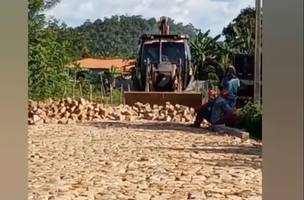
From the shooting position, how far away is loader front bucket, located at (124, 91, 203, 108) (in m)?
7.78

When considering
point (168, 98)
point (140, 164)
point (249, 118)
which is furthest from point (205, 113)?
point (140, 164)

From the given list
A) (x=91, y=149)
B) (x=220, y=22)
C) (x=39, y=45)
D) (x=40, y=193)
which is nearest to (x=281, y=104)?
(x=40, y=193)

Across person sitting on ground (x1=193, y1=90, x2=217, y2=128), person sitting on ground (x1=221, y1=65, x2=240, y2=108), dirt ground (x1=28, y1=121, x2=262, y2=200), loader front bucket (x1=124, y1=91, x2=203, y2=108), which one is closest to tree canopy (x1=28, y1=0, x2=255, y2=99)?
loader front bucket (x1=124, y1=91, x2=203, y2=108)

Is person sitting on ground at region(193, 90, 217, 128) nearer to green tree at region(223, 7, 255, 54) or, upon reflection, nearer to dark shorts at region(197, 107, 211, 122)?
dark shorts at region(197, 107, 211, 122)

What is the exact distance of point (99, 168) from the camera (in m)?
4.70

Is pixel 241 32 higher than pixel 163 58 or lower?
higher

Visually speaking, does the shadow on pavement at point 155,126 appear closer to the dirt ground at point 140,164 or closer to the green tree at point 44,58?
the dirt ground at point 140,164

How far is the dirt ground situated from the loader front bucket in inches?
28.1

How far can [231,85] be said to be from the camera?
269 inches

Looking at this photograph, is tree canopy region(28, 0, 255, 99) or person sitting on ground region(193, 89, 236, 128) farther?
tree canopy region(28, 0, 255, 99)

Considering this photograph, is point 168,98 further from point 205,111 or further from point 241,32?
point 241,32

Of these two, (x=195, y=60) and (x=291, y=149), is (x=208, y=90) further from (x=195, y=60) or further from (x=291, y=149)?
(x=291, y=149)

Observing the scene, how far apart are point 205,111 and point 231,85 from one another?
0.45 meters

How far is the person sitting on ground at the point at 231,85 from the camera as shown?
22.5 feet
